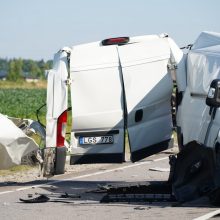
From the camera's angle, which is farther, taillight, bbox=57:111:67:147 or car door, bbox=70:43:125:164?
taillight, bbox=57:111:67:147

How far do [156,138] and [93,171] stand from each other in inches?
137

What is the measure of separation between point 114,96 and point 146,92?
0.49 m

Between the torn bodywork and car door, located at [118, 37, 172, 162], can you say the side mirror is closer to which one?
car door, located at [118, 37, 172, 162]

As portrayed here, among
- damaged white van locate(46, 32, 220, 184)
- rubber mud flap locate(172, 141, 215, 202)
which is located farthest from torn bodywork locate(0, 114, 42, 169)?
rubber mud flap locate(172, 141, 215, 202)

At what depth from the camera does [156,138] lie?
12414 mm

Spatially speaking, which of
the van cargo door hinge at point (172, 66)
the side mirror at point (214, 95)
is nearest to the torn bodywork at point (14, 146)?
the van cargo door hinge at point (172, 66)

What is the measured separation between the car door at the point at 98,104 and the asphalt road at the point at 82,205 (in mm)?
704

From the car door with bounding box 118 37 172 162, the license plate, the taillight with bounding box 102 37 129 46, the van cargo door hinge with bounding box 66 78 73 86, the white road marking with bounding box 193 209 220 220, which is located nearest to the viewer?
the white road marking with bounding box 193 209 220 220

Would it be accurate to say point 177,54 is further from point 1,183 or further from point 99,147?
point 1,183

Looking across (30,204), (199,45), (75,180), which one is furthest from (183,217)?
(75,180)

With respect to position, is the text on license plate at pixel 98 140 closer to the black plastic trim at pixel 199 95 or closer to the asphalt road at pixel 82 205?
the asphalt road at pixel 82 205

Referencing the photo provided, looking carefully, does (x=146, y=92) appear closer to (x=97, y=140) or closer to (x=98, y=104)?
(x=98, y=104)

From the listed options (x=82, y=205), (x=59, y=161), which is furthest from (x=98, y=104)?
(x=82, y=205)

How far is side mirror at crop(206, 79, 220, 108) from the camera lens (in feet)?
32.7
